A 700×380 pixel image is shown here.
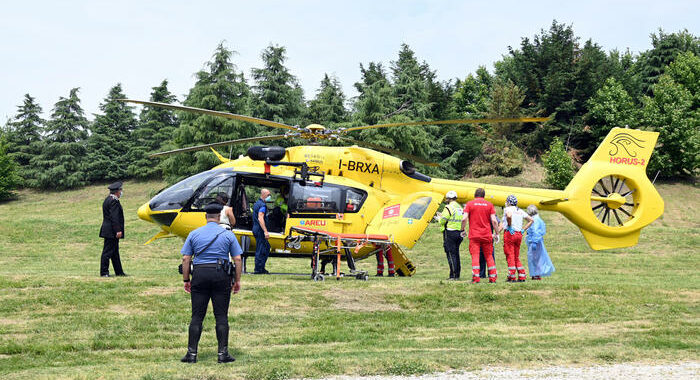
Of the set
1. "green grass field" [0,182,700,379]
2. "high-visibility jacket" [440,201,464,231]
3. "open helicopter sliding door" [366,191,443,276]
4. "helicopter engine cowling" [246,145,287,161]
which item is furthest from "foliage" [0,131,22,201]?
"high-visibility jacket" [440,201,464,231]

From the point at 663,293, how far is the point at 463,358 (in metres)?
6.73

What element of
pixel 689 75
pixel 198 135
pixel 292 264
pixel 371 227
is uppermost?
pixel 689 75

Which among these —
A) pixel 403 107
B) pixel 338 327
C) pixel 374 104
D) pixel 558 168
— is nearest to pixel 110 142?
pixel 403 107

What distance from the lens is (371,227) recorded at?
16.0 meters

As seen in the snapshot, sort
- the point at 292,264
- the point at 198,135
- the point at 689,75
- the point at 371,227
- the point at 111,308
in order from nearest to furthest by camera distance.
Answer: the point at 111,308 < the point at 371,227 < the point at 292,264 < the point at 198,135 < the point at 689,75

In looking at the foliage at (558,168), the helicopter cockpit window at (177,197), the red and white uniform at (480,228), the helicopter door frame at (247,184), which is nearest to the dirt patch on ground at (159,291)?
the helicopter door frame at (247,184)

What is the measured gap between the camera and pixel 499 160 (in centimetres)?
4803

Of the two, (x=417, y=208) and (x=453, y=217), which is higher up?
(x=417, y=208)

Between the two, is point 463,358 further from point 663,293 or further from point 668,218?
point 668,218

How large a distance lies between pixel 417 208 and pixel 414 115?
32813 mm

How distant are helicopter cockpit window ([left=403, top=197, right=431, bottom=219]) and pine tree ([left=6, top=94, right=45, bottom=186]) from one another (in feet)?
172

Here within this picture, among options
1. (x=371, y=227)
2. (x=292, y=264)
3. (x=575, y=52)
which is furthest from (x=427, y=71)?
(x=371, y=227)

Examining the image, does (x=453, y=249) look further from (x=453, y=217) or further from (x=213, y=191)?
(x=213, y=191)

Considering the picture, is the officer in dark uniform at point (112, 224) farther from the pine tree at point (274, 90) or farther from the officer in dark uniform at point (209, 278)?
the pine tree at point (274, 90)
